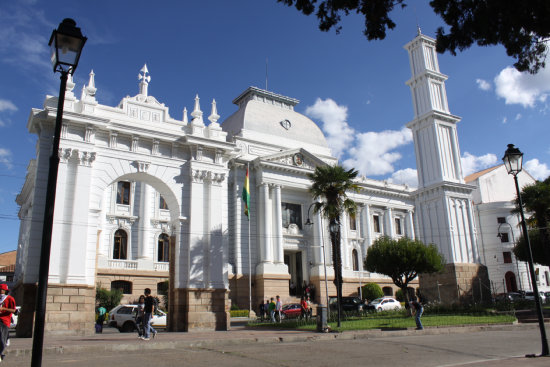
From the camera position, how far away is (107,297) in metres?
30.6

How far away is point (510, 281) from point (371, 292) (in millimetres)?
23476

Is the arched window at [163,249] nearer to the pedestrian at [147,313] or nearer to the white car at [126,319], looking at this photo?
the white car at [126,319]

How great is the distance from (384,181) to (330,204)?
26.4m

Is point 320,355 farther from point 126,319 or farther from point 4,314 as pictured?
point 126,319

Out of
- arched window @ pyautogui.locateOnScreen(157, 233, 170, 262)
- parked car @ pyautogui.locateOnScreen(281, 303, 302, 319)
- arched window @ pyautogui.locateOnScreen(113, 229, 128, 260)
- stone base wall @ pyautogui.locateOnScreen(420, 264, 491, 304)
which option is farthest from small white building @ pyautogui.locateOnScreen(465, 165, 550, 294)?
arched window @ pyautogui.locateOnScreen(113, 229, 128, 260)

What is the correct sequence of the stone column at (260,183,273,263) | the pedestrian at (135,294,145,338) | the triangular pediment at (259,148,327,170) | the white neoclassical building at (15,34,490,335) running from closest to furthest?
the pedestrian at (135,294,145,338) → the white neoclassical building at (15,34,490,335) → the stone column at (260,183,273,263) → the triangular pediment at (259,148,327,170)

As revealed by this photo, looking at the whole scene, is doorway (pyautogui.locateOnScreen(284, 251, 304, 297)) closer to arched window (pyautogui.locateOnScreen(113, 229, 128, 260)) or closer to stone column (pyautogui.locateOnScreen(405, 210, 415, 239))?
arched window (pyautogui.locateOnScreen(113, 229, 128, 260))

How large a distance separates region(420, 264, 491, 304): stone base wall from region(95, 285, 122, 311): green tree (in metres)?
23.0

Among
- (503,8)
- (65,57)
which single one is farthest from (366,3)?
(65,57)

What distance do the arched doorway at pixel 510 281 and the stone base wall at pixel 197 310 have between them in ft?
146

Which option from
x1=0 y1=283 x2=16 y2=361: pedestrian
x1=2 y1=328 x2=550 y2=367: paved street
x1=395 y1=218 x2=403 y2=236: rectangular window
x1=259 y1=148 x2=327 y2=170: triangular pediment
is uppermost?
x1=259 y1=148 x2=327 y2=170: triangular pediment

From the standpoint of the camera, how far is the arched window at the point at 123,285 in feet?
110

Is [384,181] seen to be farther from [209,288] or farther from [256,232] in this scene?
[209,288]

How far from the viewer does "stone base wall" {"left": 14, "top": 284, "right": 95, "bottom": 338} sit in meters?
18.4
